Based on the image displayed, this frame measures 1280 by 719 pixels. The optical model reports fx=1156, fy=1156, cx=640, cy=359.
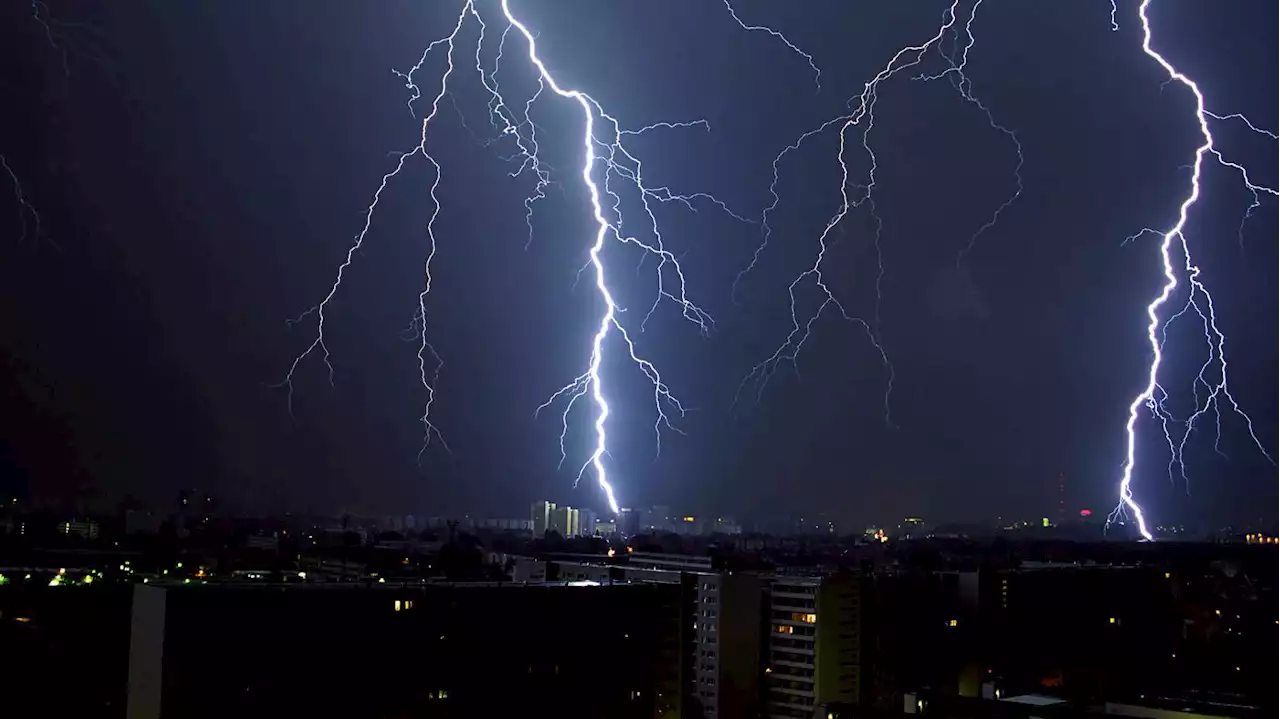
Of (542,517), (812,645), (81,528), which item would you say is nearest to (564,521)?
(542,517)

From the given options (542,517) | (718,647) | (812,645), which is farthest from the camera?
(542,517)

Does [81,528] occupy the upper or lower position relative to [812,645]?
upper

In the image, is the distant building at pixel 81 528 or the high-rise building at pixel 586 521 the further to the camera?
the high-rise building at pixel 586 521

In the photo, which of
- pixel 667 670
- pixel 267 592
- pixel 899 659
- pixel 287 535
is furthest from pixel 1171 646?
pixel 287 535

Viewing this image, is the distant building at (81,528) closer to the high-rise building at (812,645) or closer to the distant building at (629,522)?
the distant building at (629,522)

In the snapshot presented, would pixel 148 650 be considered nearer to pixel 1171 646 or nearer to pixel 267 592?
pixel 267 592

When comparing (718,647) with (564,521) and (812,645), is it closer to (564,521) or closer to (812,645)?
(812,645)

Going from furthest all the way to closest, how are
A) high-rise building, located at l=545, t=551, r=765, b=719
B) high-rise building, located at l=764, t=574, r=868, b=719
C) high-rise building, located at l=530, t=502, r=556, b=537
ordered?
high-rise building, located at l=530, t=502, r=556, b=537, high-rise building, located at l=764, t=574, r=868, b=719, high-rise building, located at l=545, t=551, r=765, b=719

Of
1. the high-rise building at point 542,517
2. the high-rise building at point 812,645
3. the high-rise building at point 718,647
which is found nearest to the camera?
the high-rise building at point 718,647

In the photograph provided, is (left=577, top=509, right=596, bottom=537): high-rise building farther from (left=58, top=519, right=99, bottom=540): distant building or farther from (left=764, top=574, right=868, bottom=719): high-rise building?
(left=764, top=574, right=868, bottom=719): high-rise building

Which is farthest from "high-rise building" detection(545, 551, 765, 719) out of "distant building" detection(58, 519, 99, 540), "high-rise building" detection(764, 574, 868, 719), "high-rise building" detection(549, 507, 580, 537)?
"high-rise building" detection(549, 507, 580, 537)

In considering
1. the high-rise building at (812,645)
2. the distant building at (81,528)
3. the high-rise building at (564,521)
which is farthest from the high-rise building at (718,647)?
the high-rise building at (564,521)
